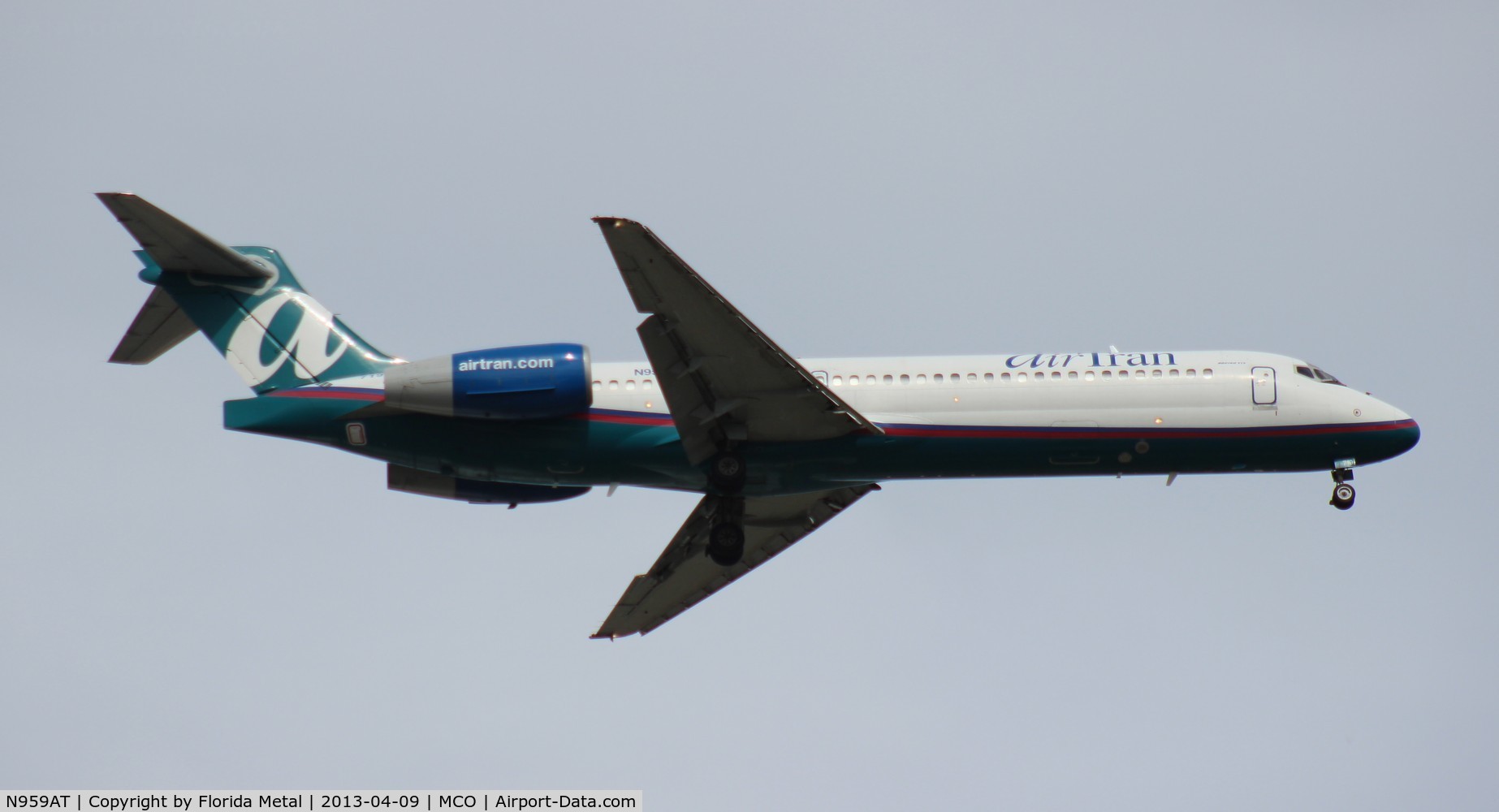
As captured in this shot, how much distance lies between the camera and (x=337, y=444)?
27.1 metres

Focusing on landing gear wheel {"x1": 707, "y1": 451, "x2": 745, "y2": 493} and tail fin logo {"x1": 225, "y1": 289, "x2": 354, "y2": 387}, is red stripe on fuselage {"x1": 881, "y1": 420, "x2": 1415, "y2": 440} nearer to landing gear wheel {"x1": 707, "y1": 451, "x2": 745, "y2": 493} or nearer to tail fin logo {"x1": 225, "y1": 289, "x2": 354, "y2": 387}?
landing gear wheel {"x1": 707, "y1": 451, "x2": 745, "y2": 493}

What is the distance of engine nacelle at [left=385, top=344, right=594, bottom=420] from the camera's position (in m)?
26.1

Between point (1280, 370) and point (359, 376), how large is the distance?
15872mm

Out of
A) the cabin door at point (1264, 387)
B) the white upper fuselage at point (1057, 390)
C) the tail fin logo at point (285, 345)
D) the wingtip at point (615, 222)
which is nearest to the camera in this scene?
the wingtip at point (615, 222)

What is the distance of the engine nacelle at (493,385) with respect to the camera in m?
26.1

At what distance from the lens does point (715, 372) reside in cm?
2642

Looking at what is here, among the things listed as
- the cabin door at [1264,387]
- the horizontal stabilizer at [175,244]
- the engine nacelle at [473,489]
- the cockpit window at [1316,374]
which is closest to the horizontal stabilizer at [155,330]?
the horizontal stabilizer at [175,244]

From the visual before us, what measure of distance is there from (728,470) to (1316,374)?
35.2ft

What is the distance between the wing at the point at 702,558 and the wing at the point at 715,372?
150 inches

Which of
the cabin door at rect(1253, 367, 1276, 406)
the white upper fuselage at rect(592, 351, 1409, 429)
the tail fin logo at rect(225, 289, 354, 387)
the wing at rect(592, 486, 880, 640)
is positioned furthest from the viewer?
the wing at rect(592, 486, 880, 640)

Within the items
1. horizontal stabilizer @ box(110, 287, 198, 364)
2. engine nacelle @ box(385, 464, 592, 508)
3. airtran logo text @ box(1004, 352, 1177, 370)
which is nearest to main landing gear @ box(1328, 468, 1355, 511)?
airtran logo text @ box(1004, 352, 1177, 370)

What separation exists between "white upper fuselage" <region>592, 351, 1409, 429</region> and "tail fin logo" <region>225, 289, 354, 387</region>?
4.53m

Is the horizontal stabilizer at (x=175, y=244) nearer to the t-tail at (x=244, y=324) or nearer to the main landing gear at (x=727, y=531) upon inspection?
the t-tail at (x=244, y=324)

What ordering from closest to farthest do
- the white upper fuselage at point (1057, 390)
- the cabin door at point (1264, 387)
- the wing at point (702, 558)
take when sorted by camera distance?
1. the white upper fuselage at point (1057, 390)
2. the cabin door at point (1264, 387)
3. the wing at point (702, 558)
